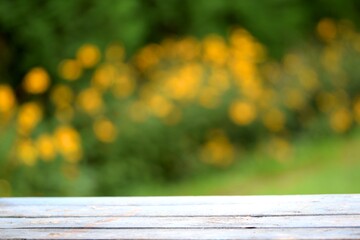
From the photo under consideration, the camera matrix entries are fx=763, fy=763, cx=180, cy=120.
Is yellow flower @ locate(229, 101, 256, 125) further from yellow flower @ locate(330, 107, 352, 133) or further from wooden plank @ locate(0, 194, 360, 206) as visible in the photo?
wooden plank @ locate(0, 194, 360, 206)

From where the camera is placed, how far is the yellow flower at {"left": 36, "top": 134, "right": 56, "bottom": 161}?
4.98 metres

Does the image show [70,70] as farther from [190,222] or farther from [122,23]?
[190,222]

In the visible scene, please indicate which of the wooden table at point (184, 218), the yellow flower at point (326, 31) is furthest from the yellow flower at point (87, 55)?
the yellow flower at point (326, 31)

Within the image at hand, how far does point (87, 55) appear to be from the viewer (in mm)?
5695

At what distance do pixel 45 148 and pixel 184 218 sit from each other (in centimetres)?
291

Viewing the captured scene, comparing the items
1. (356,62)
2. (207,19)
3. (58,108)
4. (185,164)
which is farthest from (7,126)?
(356,62)

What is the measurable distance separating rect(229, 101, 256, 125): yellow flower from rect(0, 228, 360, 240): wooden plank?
4639mm

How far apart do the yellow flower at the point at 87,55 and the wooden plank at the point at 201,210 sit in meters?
3.31

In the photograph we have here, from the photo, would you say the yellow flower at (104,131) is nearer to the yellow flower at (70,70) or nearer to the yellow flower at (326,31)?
the yellow flower at (70,70)

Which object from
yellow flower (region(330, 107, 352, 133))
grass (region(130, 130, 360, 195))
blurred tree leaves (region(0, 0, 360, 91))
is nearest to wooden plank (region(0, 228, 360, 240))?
grass (region(130, 130, 360, 195))

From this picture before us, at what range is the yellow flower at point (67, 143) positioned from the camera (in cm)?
500

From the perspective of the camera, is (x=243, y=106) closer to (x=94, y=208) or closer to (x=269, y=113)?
(x=269, y=113)

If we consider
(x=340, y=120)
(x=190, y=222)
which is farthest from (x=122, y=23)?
(x=190, y=222)

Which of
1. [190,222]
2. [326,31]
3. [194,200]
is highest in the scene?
[190,222]
